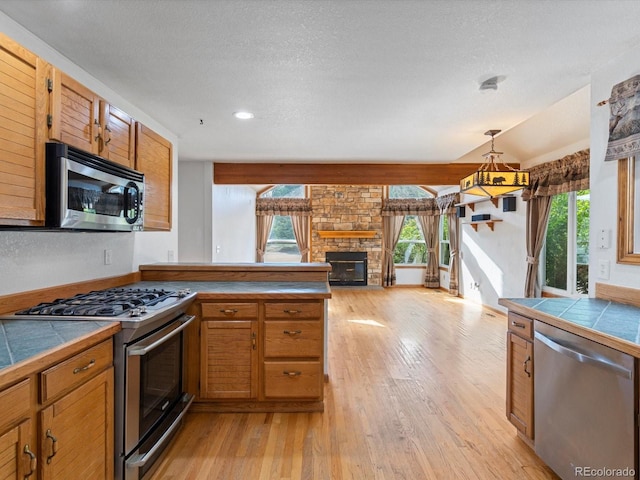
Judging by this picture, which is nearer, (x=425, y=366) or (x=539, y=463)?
(x=539, y=463)

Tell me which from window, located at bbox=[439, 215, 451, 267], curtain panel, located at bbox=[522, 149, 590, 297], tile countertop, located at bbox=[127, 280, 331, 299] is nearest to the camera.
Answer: tile countertop, located at bbox=[127, 280, 331, 299]

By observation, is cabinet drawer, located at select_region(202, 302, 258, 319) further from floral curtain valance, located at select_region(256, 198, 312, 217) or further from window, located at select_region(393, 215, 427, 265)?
window, located at select_region(393, 215, 427, 265)

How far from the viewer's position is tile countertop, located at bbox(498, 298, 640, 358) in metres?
1.40

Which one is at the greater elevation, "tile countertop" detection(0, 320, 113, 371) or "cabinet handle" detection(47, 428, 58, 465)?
"tile countertop" detection(0, 320, 113, 371)

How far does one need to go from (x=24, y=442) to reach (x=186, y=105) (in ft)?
7.99

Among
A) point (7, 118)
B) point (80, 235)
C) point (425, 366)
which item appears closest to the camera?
point (7, 118)

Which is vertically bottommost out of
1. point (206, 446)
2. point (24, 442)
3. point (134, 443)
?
point (206, 446)

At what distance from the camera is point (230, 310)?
2.42m

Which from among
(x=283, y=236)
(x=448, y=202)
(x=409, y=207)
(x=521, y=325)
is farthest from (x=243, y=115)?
(x=409, y=207)

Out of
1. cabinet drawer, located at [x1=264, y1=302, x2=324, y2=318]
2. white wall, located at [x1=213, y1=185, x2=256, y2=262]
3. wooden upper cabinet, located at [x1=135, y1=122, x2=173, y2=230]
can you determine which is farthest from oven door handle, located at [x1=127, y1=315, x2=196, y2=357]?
white wall, located at [x1=213, y1=185, x2=256, y2=262]

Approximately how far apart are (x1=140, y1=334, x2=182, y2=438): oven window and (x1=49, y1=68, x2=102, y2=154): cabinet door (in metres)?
1.15

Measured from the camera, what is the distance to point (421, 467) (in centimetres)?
192

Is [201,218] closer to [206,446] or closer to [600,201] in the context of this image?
[206,446]

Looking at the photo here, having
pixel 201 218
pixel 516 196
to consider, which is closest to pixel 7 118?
pixel 201 218
